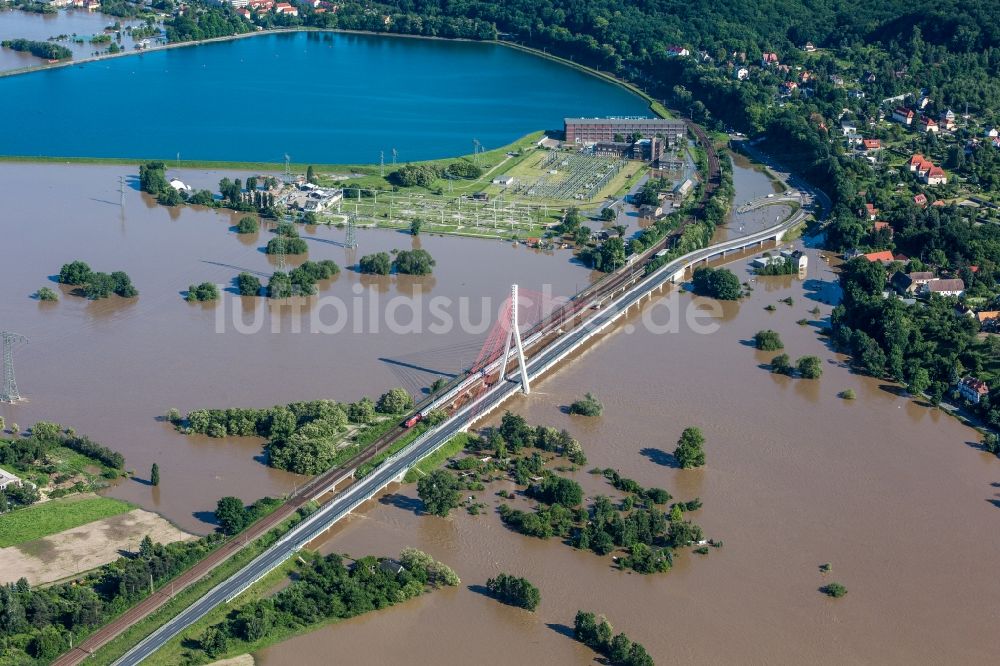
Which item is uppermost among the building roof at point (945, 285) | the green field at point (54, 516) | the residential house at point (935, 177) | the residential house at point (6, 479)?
the residential house at point (935, 177)

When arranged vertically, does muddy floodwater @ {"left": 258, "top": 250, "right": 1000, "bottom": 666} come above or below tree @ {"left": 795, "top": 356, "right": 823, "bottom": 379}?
below

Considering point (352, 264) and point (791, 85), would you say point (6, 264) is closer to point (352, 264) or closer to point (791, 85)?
point (352, 264)

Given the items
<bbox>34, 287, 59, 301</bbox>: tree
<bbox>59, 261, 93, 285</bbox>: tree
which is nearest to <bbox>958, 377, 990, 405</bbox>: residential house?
<bbox>59, 261, 93, 285</bbox>: tree

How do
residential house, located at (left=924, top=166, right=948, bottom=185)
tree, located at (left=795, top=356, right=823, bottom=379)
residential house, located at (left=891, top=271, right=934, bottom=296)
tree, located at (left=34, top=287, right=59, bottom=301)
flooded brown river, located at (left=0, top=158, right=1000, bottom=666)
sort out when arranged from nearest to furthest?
flooded brown river, located at (left=0, top=158, right=1000, bottom=666), tree, located at (left=795, top=356, right=823, bottom=379), tree, located at (left=34, top=287, right=59, bottom=301), residential house, located at (left=891, top=271, right=934, bottom=296), residential house, located at (left=924, top=166, right=948, bottom=185)

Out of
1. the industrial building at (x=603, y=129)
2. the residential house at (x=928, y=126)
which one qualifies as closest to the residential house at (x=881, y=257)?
the industrial building at (x=603, y=129)

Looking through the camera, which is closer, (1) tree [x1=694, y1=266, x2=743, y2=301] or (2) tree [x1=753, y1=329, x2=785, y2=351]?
(2) tree [x1=753, y1=329, x2=785, y2=351]

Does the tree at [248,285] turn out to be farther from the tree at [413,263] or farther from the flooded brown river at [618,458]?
the tree at [413,263]

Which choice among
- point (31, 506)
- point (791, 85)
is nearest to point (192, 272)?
point (31, 506)

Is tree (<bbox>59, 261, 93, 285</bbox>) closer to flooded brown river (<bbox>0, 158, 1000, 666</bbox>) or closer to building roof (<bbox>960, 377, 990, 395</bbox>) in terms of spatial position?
flooded brown river (<bbox>0, 158, 1000, 666</bbox>)
